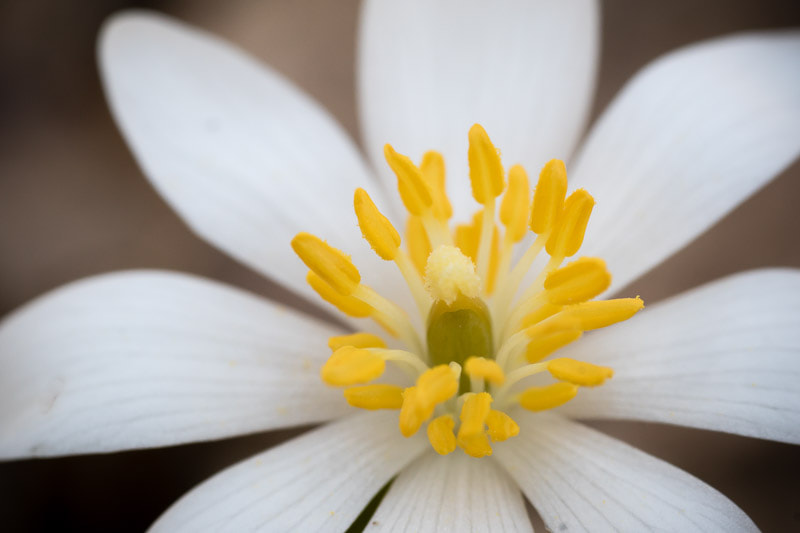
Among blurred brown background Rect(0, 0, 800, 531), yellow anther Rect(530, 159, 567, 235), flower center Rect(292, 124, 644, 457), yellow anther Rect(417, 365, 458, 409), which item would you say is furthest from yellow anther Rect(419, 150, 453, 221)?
blurred brown background Rect(0, 0, 800, 531)

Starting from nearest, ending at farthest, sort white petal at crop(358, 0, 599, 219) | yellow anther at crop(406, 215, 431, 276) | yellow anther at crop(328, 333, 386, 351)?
yellow anther at crop(328, 333, 386, 351)
yellow anther at crop(406, 215, 431, 276)
white petal at crop(358, 0, 599, 219)

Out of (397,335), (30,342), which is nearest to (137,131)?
(30,342)

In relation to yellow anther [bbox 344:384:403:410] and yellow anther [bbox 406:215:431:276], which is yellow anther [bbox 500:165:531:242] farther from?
yellow anther [bbox 344:384:403:410]

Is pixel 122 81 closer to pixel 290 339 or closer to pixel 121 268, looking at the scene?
pixel 290 339

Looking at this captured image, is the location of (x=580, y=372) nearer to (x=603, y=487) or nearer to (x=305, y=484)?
(x=603, y=487)

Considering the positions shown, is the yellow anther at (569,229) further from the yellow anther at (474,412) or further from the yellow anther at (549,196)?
the yellow anther at (474,412)
